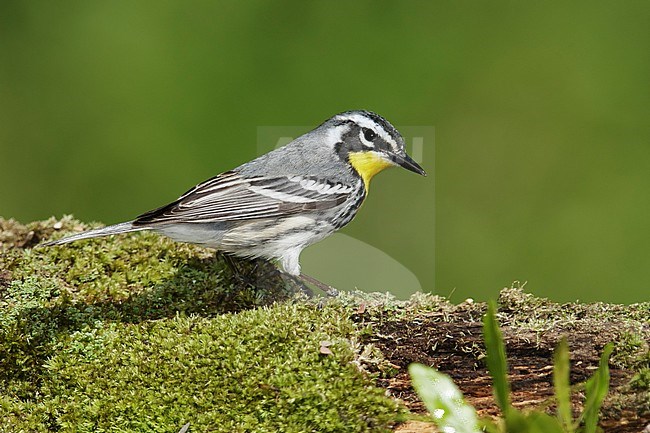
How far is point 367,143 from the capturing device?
15.1 ft

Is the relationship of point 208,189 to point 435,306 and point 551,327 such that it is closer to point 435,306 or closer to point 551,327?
point 435,306

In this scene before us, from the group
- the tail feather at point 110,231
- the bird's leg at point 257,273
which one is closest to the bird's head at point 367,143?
the bird's leg at point 257,273

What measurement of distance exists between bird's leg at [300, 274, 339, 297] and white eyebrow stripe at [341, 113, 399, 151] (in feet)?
3.24

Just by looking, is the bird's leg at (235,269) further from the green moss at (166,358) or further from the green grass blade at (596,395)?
the green grass blade at (596,395)

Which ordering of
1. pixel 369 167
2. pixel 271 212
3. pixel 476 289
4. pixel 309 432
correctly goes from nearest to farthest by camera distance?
pixel 309 432, pixel 271 212, pixel 369 167, pixel 476 289

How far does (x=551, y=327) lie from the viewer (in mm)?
3078

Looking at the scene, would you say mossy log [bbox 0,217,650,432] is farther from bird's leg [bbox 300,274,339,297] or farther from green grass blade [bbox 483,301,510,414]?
green grass blade [bbox 483,301,510,414]

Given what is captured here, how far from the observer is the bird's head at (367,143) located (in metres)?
4.55

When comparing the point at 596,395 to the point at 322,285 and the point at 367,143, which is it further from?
the point at 367,143

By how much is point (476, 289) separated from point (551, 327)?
243cm

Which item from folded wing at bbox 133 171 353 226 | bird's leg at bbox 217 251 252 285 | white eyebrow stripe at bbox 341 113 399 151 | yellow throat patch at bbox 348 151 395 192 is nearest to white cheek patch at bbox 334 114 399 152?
white eyebrow stripe at bbox 341 113 399 151

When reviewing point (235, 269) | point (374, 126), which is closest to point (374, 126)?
point (374, 126)

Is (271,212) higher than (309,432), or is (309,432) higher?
(271,212)

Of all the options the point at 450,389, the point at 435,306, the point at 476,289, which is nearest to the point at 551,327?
the point at 435,306
